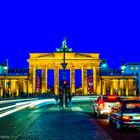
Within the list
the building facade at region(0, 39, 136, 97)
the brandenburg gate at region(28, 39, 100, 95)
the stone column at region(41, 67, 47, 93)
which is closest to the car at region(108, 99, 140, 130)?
the building facade at region(0, 39, 136, 97)

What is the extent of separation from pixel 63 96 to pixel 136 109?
25062 millimetres

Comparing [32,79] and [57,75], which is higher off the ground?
[57,75]

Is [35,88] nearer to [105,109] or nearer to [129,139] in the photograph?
[105,109]

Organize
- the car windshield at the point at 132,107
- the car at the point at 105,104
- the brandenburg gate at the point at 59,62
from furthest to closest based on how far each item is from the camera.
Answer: the brandenburg gate at the point at 59,62
the car at the point at 105,104
the car windshield at the point at 132,107

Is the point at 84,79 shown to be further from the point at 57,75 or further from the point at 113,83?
the point at 113,83

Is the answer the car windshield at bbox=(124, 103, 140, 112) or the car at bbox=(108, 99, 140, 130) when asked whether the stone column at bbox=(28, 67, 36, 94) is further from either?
the car windshield at bbox=(124, 103, 140, 112)

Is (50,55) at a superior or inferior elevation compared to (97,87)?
superior

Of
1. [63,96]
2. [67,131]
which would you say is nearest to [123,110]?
[67,131]

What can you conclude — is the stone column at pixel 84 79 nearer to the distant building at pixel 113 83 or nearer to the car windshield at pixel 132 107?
the distant building at pixel 113 83

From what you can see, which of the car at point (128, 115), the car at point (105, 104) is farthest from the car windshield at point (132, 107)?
the car at point (105, 104)

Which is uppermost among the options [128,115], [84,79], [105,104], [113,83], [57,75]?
[57,75]

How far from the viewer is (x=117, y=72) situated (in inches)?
6555

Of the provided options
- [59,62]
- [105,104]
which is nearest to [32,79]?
[59,62]

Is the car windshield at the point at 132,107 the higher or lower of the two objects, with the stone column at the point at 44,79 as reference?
lower
